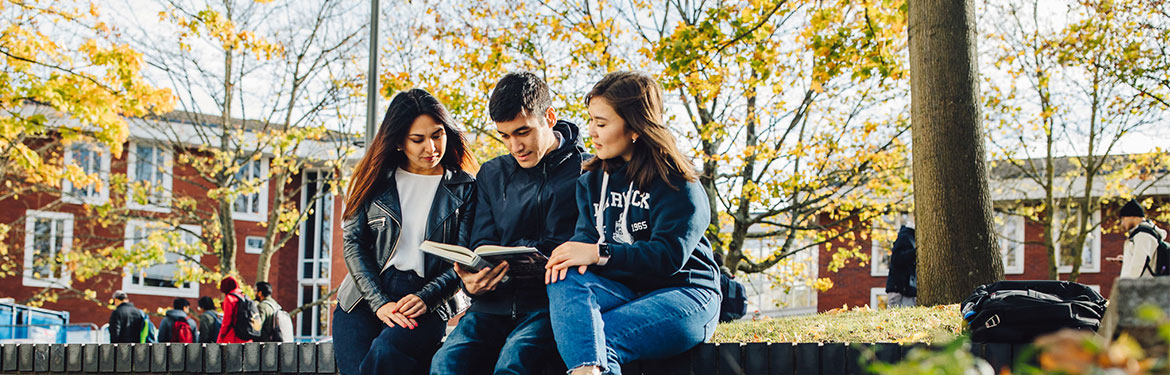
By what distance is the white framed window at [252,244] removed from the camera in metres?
36.7

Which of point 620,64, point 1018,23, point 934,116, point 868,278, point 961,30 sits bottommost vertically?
point 868,278

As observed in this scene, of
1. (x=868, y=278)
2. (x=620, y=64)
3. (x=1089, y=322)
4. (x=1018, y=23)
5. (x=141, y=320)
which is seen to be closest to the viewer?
(x=1089, y=322)

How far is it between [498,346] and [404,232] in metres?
0.79

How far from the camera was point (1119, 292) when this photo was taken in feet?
6.50

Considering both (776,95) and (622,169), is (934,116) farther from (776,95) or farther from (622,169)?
(776,95)

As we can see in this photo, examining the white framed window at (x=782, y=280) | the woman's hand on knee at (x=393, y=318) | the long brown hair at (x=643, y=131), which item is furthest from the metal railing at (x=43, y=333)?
the long brown hair at (x=643, y=131)

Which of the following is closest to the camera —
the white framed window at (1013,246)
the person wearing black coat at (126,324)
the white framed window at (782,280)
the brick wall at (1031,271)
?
the person wearing black coat at (126,324)

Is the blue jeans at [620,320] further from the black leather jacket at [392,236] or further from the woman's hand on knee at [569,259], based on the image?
the black leather jacket at [392,236]

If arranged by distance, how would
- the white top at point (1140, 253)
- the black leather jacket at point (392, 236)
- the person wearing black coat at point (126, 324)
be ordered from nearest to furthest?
the black leather jacket at point (392, 236)
the white top at point (1140, 253)
the person wearing black coat at point (126, 324)

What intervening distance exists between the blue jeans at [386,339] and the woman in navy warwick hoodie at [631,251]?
83 centimetres

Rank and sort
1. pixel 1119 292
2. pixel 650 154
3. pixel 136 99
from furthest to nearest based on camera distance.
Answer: pixel 136 99
pixel 650 154
pixel 1119 292

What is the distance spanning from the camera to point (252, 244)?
3697 centimetres

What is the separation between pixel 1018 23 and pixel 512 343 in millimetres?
21861

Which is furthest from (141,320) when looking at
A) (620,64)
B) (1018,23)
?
(1018,23)
